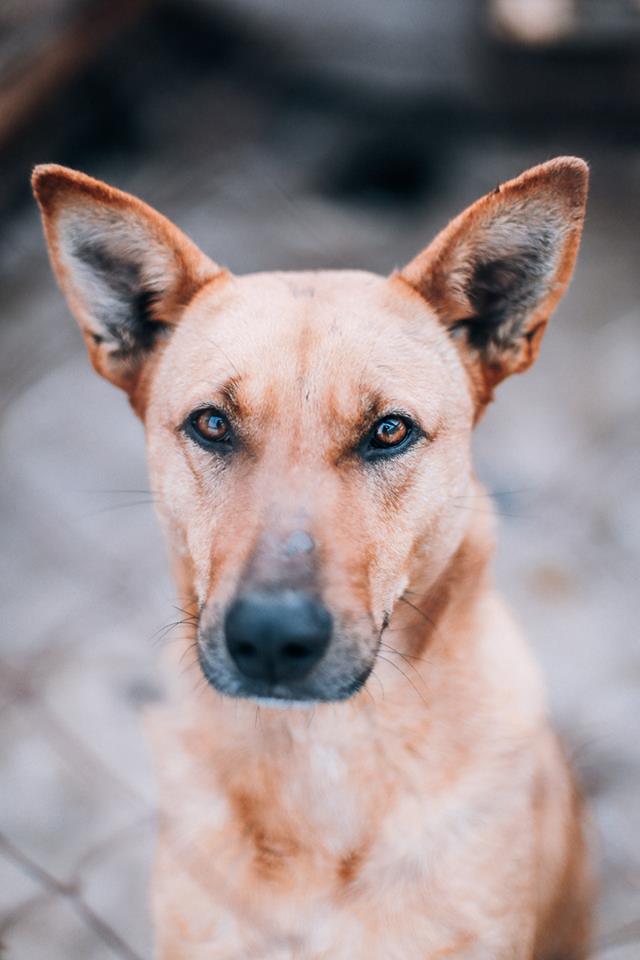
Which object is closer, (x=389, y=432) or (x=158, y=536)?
(x=389, y=432)

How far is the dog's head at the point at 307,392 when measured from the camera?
2023mm

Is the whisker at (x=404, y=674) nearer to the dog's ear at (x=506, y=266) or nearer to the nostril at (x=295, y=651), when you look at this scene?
the nostril at (x=295, y=651)

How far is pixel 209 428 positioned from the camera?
7.70ft

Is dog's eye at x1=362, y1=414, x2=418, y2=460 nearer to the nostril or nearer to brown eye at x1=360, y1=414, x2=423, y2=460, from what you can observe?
brown eye at x1=360, y1=414, x2=423, y2=460

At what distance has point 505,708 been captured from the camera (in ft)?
8.47

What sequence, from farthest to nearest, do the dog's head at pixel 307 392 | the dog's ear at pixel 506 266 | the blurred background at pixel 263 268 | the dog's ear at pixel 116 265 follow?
1. the blurred background at pixel 263 268
2. the dog's ear at pixel 116 265
3. the dog's ear at pixel 506 266
4. the dog's head at pixel 307 392

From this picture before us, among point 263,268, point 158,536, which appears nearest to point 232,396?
point 158,536

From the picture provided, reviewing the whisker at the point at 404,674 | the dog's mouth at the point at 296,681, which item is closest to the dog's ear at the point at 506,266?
the whisker at the point at 404,674

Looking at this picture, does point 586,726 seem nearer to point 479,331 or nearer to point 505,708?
point 505,708

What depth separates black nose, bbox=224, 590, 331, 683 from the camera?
6.30ft

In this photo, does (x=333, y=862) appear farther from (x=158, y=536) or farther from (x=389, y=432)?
(x=158, y=536)

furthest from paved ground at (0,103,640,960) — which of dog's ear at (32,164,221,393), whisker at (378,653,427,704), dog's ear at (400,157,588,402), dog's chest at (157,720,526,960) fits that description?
dog's ear at (400,157,588,402)

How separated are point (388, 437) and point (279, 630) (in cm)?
61

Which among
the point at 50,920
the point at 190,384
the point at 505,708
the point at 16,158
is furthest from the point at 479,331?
the point at 16,158
